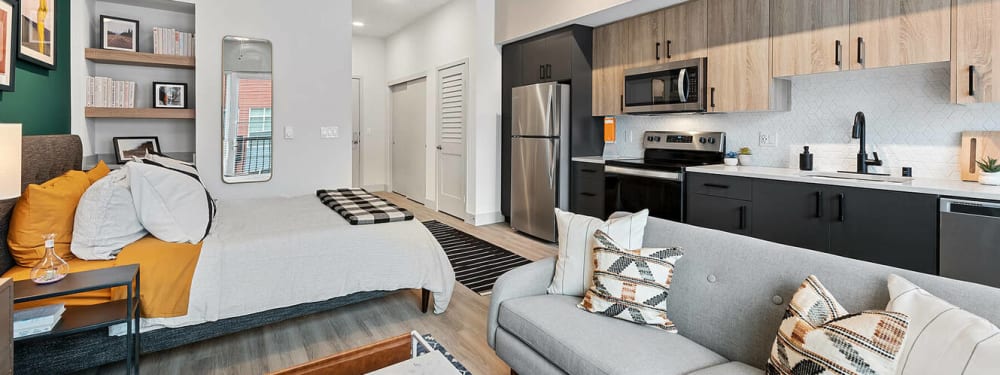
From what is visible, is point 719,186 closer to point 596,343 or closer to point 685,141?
point 685,141

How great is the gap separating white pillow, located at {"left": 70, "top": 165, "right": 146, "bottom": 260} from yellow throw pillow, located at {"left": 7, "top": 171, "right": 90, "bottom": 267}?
0.04 metres

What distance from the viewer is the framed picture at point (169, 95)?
4.14 meters

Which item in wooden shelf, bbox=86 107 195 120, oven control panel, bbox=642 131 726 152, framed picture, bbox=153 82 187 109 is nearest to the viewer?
wooden shelf, bbox=86 107 195 120

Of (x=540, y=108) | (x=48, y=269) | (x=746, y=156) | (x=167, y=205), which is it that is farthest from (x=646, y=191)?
(x=48, y=269)

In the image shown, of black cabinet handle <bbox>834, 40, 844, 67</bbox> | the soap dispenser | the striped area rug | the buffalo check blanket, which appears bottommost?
the striped area rug

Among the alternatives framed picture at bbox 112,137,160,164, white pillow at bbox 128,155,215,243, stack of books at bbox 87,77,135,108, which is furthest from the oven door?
stack of books at bbox 87,77,135,108

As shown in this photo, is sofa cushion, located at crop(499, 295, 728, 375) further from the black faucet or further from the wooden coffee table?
the black faucet

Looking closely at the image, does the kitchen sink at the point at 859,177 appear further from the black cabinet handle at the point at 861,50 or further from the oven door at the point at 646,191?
the oven door at the point at 646,191

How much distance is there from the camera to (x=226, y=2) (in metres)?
4.09

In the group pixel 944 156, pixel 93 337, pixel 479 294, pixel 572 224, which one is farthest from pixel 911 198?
pixel 93 337

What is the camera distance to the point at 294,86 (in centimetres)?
440

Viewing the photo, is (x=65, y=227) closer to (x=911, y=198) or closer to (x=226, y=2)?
(x=226, y=2)

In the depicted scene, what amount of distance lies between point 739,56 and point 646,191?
3.97ft

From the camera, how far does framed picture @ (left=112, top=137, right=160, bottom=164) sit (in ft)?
13.1
